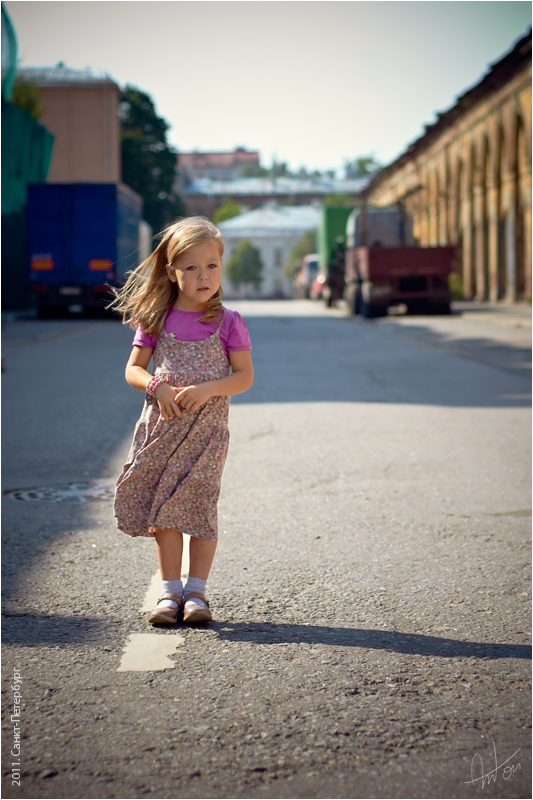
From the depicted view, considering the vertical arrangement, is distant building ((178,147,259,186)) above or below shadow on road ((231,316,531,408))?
above

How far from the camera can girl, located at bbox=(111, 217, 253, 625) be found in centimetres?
344

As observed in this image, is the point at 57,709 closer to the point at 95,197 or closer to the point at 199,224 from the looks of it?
the point at 199,224

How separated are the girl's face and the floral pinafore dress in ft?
0.57

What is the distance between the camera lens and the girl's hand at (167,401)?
3.37m

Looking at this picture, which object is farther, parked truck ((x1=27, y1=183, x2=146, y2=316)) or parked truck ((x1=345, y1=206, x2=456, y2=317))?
parked truck ((x1=27, y1=183, x2=146, y2=316))

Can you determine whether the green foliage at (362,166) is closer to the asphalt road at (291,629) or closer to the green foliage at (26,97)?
the green foliage at (26,97)

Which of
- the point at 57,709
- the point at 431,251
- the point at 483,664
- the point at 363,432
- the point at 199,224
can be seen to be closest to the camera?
the point at 57,709

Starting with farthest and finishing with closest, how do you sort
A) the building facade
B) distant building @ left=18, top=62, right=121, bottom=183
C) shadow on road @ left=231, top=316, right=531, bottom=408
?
1. distant building @ left=18, top=62, right=121, bottom=183
2. the building facade
3. shadow on road @ left=231, top=316, right=531, bottom=408

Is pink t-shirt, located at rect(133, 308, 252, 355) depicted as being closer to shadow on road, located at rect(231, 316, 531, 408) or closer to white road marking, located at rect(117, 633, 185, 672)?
white road marking, located at rect(117, 633, 185, 672)

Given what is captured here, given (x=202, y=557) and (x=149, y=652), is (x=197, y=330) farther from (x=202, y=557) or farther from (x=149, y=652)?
(x=149, y=652)

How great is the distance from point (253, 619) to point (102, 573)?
35.2 inches

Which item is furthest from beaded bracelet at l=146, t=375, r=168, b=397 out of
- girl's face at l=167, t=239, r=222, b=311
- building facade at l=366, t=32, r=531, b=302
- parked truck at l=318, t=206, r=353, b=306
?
parked truck at l=318, t=206, r=353, b=306

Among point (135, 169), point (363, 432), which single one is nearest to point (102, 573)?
point (363, 432)

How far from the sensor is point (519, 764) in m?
2.40
